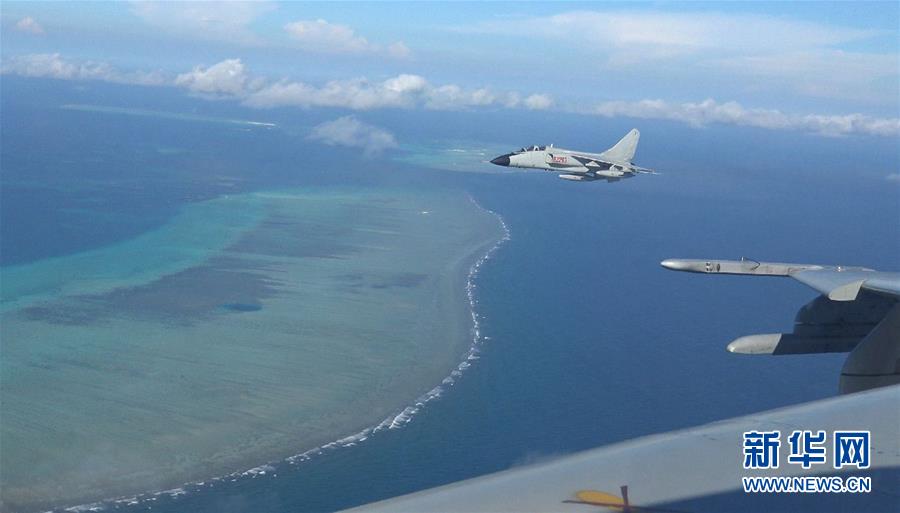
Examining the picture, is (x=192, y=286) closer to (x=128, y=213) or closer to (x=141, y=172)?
(x=128, y=213)

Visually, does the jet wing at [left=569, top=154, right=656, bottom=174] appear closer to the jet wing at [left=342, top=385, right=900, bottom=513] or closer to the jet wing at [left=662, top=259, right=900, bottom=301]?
the jet wing at [left=662, top=259, right=900, bottom=301]

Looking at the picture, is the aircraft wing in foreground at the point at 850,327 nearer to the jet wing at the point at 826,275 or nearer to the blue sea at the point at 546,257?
the jet wing at the point at 826,275

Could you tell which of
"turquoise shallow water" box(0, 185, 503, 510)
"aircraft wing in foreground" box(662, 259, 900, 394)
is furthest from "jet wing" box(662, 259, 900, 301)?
"turquoise shallow water" box(0, 185, 503, 510)

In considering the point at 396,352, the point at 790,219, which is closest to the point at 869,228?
the point at 790,219

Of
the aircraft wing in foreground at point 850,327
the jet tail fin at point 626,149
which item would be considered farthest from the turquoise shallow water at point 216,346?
the aircraft wing in foreground at point 850,327

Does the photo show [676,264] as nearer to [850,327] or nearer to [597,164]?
[850,327]

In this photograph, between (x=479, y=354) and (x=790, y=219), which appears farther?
(x=790, y=219)
